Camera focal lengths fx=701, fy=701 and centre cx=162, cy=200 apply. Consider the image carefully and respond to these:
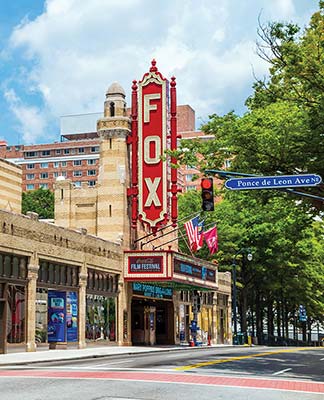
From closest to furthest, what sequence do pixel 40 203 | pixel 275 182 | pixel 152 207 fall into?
pixel 275 182 < pixel 152 207 < pixel 40 203

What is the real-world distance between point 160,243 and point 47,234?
19.4m

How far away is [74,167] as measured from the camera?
154 m

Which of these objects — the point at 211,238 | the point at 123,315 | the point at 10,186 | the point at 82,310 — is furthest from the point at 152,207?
the point at 82,310

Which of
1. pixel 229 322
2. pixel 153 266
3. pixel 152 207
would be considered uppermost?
pixel 152 207

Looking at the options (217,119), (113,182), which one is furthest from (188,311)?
(217,119)

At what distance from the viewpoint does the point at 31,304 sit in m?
36.1

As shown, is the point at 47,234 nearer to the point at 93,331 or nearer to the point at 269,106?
the point at 93,331

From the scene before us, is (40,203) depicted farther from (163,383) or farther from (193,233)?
(163,383)

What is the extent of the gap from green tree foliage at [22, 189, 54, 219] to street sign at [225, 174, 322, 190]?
78160 mm

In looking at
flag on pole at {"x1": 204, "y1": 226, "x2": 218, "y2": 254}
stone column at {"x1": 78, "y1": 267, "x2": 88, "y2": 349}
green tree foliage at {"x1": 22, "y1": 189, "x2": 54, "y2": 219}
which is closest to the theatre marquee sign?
flag on pole at {"x1": 204, "y1": 226, "x2": 218, "y2": 254}

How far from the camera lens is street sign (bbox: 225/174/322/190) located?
22.7m


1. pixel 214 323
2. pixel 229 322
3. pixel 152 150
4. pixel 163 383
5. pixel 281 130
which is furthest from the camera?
pixel 229 322

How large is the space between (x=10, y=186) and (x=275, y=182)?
1139 inches

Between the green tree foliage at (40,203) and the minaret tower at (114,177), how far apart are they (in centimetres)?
4924
